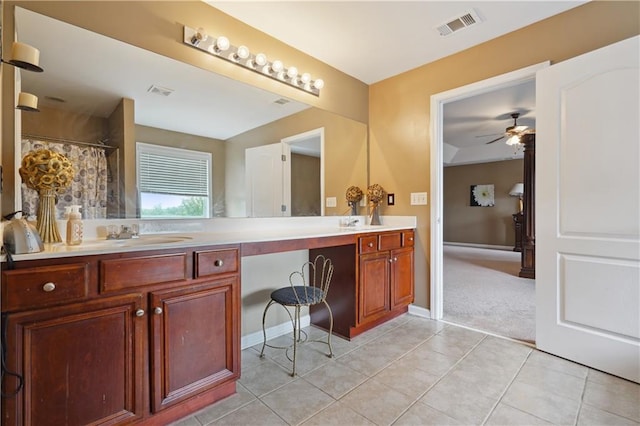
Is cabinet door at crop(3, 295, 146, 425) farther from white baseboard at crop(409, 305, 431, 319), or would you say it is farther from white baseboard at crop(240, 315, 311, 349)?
white baseboard at crop(409, 305, 431, 319)

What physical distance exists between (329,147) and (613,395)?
2542 millimetres

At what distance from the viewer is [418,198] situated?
2.88 meters

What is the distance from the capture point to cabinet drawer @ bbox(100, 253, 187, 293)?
1226 mm

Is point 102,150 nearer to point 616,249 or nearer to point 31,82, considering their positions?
point 31,82

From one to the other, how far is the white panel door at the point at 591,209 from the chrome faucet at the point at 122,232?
8.62ft

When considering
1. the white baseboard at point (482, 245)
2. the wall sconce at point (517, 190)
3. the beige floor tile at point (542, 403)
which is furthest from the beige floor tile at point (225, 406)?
the wall sconce at point (517, 190)

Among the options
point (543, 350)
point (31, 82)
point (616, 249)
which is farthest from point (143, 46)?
point (543, 350)

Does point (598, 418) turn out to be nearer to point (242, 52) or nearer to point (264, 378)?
point (264, 378)

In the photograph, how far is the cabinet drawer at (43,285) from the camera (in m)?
1.04

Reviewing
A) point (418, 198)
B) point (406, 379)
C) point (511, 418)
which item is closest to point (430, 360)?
point (406, 379)

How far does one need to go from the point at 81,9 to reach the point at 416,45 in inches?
Answer: 90.0

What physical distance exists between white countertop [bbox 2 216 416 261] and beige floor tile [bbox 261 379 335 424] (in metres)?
0.84

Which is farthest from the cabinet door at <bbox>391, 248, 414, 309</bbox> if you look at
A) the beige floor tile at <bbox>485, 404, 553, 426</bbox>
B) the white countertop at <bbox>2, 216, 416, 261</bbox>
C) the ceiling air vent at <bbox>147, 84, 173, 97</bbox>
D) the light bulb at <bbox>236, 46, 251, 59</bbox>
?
the ceiling air vent at <bbox>147, 84, 173, 97</bbox>

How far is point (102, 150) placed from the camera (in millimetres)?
1682
